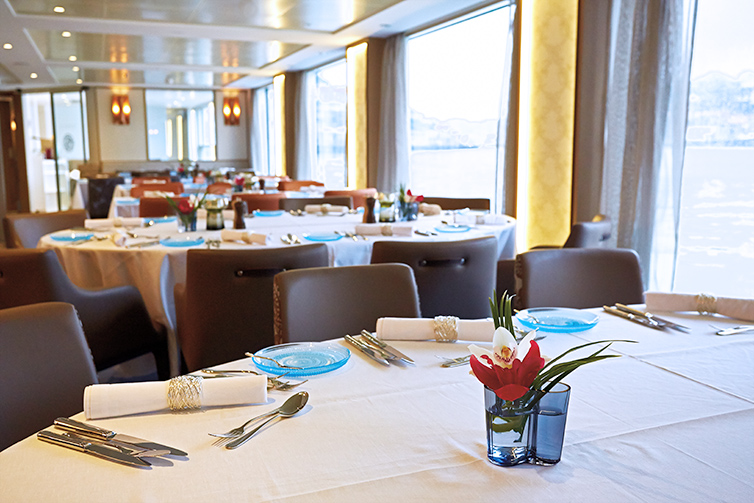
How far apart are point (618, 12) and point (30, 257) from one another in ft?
15.0

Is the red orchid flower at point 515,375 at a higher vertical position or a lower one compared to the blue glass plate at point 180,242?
higher

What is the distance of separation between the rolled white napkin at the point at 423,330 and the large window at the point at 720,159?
11.8 feet

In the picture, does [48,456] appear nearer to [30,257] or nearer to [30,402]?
[30,402]

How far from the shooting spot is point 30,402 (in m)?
1.27

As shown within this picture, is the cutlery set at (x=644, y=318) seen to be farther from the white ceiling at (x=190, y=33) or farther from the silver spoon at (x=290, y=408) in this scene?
the white ceiling at (x=190, y=33)

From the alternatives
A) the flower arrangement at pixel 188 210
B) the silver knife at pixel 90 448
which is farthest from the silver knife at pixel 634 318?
the flower arrangement at pixel 188 210

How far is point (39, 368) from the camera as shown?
1302 millimetres

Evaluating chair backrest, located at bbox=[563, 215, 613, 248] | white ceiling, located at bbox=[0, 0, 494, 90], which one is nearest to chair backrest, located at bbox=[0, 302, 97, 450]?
chair backrest, located at bbox=[563, 215, 613, 248]

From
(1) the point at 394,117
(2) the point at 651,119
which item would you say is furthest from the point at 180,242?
(1) the point at 394,117

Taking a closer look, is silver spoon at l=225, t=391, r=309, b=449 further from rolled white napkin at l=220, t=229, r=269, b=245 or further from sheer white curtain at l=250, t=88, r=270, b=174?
sheer white curtain at l=250, t=88, r=270, b=174

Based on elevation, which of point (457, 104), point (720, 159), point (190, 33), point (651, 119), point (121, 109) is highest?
point (190, 33)

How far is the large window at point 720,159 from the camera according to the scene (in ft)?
13.9

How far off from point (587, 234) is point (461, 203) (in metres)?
2.23

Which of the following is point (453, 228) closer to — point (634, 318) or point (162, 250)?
point (162, 250)
